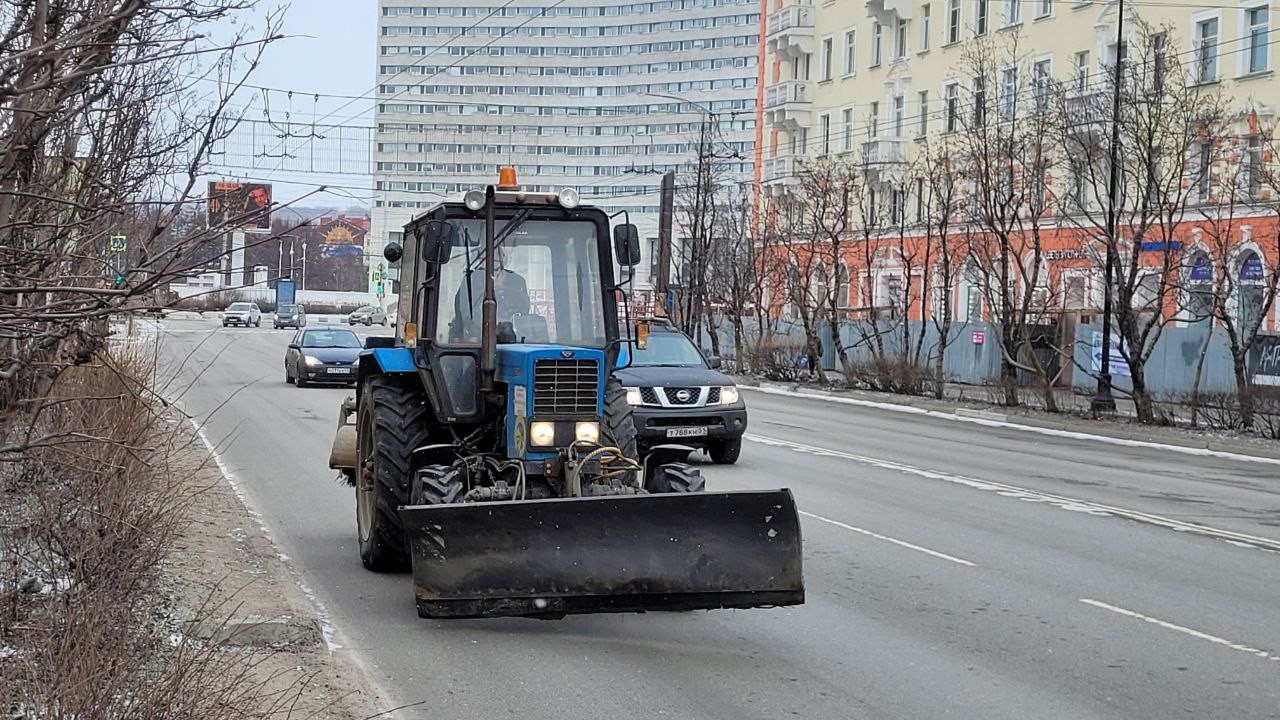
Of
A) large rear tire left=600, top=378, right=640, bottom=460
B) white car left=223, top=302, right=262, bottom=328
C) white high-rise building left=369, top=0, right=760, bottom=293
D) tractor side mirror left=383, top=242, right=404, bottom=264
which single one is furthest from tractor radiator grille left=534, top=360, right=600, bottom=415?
white high-rise building left=369, top=0, right=760, bottom=293

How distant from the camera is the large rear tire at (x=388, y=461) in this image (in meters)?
10.4

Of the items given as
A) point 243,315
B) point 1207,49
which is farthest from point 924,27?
point 243,315

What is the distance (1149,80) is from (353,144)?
17.4 m

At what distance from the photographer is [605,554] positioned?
865cm

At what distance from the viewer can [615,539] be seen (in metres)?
8.69

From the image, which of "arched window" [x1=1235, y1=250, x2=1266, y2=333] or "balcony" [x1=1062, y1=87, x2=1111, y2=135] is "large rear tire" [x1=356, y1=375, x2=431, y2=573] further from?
"balcony" [x1=1062, y1=87, x2=1111, y2=135]

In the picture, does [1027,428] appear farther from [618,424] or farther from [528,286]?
[618,424]

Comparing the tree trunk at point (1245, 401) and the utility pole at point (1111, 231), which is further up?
the utility pole at point (1111, 231)

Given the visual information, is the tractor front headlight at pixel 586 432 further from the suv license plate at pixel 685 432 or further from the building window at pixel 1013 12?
the building window at pixel 1013 12

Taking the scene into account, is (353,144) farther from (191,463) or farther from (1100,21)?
(1100,21)

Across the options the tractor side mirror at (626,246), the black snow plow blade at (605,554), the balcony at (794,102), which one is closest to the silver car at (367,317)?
the balcony at (794,102)

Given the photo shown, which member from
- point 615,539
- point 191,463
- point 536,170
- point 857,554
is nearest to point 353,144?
point 191,463

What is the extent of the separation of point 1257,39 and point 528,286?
35487 millimetres

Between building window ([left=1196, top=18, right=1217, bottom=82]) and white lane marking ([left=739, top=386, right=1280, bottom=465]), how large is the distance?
1413 centimetres
